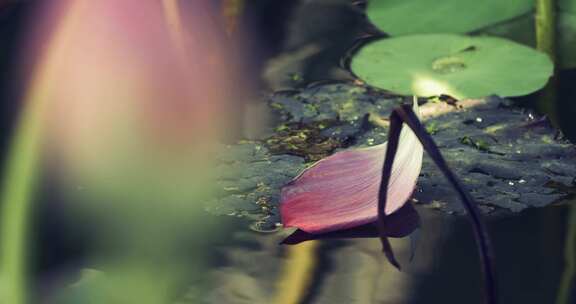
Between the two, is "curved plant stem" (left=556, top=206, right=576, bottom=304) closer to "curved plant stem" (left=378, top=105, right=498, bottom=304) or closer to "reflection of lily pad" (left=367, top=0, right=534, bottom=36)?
"curved plant stem" (left=378, top=105, right=498, bottom=304)

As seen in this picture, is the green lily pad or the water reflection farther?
the green lily pad

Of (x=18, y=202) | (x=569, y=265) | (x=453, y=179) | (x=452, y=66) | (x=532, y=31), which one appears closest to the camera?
(x=453, y=179)

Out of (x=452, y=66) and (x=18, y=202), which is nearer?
(x=18, y=202)

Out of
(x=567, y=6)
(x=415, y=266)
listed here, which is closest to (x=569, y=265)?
(x=415, y=266)

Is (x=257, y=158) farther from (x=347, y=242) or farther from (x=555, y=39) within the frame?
(x=555, y=39)

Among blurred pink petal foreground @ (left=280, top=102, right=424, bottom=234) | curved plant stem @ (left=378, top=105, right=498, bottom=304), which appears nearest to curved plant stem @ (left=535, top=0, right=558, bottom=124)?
blurred pink petal foreground @ (left=280, top=102, right=424, bottom=234)

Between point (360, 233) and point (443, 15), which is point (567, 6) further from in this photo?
point (360, 233)

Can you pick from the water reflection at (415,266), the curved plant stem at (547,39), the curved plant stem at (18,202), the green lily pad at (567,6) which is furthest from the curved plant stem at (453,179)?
the green lily pad at (567,6)

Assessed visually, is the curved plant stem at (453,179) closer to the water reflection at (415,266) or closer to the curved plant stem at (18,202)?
the water reflection at (415,266)
